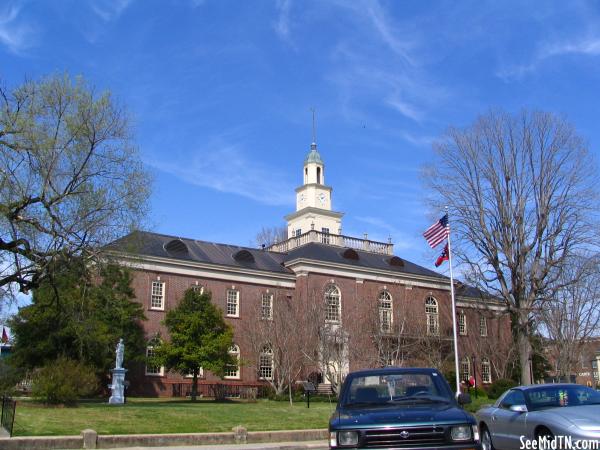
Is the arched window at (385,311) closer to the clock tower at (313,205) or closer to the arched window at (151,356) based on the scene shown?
the clock tower at (313,205)

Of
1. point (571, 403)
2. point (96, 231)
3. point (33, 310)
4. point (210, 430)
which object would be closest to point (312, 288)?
point (33, 310)

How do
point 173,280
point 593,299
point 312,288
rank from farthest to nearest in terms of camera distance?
point 312,288, point 173,280, point 593,299

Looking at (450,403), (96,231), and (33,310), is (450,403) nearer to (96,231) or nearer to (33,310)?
(96,231)

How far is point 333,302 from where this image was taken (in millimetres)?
46938

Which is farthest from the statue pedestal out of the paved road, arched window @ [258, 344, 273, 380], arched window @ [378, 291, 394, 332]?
arched window @ [378, 291, 394, 332]

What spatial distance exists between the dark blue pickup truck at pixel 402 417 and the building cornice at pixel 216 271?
3221 centimetres

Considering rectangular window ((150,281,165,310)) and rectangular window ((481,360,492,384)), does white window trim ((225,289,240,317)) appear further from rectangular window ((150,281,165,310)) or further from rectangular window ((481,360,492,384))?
rectangular window ((481,360,492,384))

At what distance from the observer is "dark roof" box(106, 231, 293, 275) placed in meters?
43.5

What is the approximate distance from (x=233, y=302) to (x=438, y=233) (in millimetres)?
17917

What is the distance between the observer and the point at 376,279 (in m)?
49.5

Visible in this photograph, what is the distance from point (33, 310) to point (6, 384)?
12.7ft

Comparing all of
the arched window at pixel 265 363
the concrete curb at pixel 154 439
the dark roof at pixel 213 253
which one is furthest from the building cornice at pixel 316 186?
the concrete curb at pixel 154 439

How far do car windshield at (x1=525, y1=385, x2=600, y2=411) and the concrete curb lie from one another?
6.49 m

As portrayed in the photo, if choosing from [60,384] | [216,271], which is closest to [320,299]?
[216,271]
